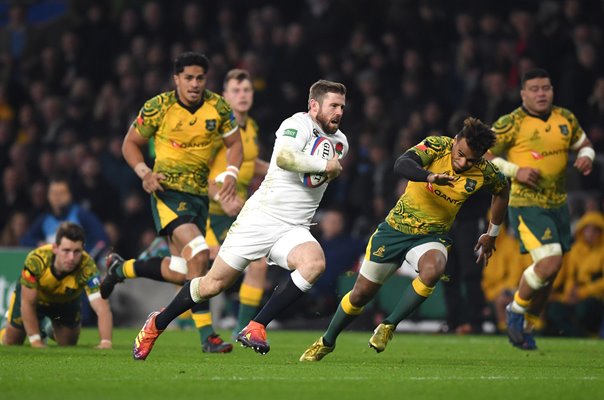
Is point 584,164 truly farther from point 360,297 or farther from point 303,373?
point 303,373

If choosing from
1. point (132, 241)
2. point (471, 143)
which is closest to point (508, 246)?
A: point (132, 241)

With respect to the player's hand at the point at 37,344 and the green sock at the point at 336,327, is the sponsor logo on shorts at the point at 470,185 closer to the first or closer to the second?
the green sock at the point at 336,327

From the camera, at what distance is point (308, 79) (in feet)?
61.7

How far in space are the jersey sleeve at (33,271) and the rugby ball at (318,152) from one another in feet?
11.7

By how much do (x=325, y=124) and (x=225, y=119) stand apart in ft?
6.76

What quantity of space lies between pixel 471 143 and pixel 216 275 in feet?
7.08

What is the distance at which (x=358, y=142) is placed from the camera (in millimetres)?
18031

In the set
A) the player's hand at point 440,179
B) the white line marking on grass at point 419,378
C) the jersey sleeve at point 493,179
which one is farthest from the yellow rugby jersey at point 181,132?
the white line marking on grass at point 419,378

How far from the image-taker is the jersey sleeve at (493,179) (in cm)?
977

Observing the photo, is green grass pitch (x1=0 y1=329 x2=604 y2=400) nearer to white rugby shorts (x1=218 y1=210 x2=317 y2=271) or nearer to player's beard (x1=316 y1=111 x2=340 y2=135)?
white rugby shorts (x1=218 y1=210 x2=317 y2=271)

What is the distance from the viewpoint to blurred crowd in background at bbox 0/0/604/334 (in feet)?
54.7

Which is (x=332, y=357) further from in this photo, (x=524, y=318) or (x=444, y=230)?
(x=524, y=318)

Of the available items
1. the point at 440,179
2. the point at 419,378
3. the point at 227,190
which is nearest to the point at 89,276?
the point at 227,190

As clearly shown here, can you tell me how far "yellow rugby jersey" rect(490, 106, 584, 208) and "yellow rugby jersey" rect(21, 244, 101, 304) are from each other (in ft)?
13.2
